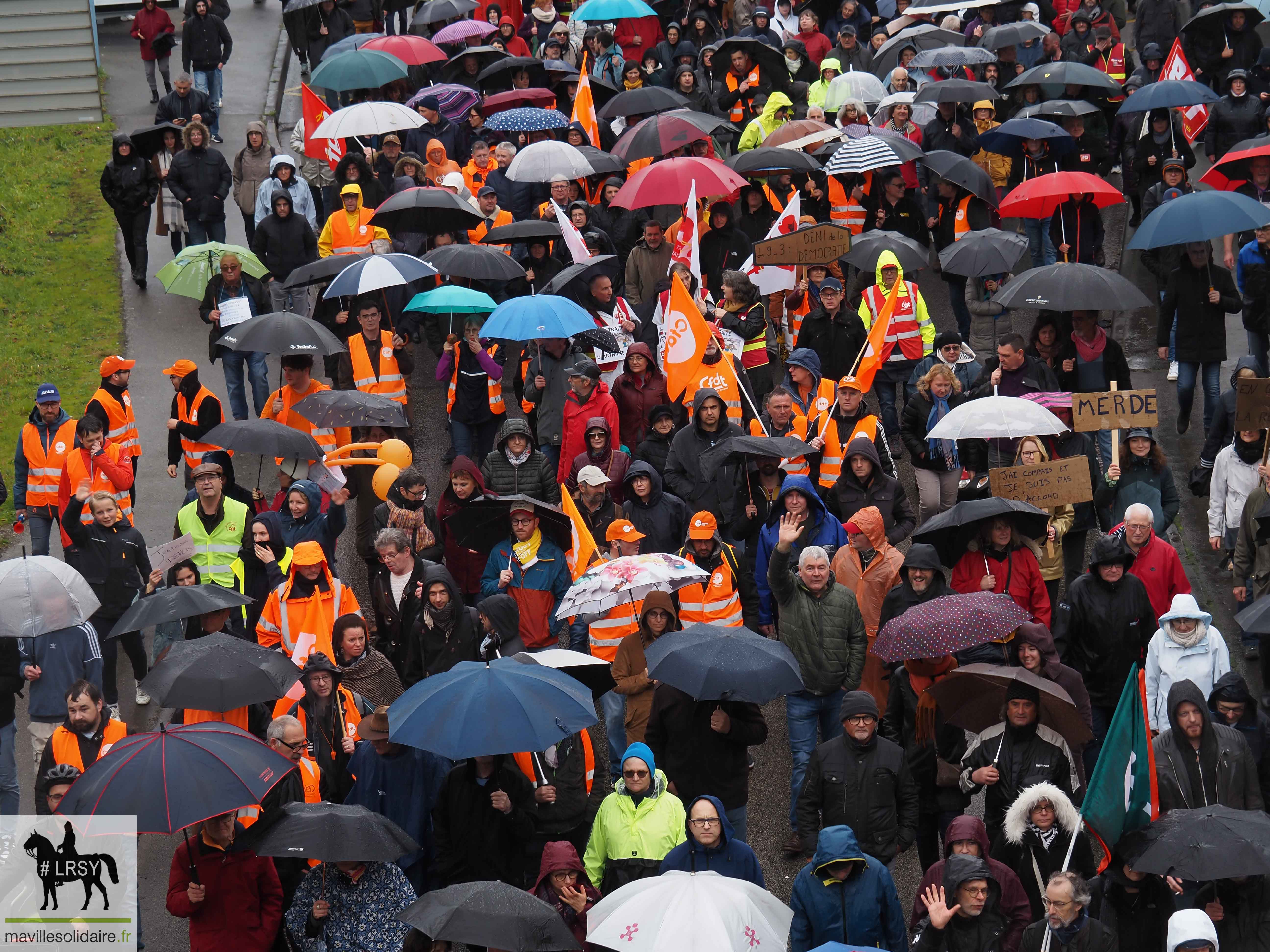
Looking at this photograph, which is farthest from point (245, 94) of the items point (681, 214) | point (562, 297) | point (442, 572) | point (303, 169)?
point (442, 572)

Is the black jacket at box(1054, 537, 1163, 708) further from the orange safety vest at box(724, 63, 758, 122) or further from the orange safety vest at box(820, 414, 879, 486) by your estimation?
the orange safety vest at box(724, 63, 758, 122)

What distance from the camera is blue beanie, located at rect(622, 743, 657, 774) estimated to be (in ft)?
30.8

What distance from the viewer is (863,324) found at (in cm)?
1541

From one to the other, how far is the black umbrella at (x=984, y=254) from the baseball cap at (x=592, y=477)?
4.53 metres

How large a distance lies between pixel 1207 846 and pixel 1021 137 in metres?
12.0

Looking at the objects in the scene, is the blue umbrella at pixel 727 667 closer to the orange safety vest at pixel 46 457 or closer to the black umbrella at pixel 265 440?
the black umbrella at pixel 265 440

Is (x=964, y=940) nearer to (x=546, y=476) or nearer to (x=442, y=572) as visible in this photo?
(x=442, y=572)

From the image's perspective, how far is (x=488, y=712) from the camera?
9.05 meters

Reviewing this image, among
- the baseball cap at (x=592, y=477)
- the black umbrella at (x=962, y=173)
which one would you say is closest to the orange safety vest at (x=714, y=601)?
the baseball cap at (x=592, y=477)

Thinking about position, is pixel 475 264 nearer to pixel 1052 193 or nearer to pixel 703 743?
pixel 1052 193

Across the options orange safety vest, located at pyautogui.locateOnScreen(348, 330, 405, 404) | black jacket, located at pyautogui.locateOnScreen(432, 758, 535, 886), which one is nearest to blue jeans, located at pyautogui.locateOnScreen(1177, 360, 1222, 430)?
orange safety vest, located at pyautogui.locateOnScreen(348, 330, 405, 404)

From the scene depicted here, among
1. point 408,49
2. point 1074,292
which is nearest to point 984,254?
point 1074,292

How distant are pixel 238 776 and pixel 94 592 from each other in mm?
4341

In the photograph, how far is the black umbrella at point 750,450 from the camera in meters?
12.8
